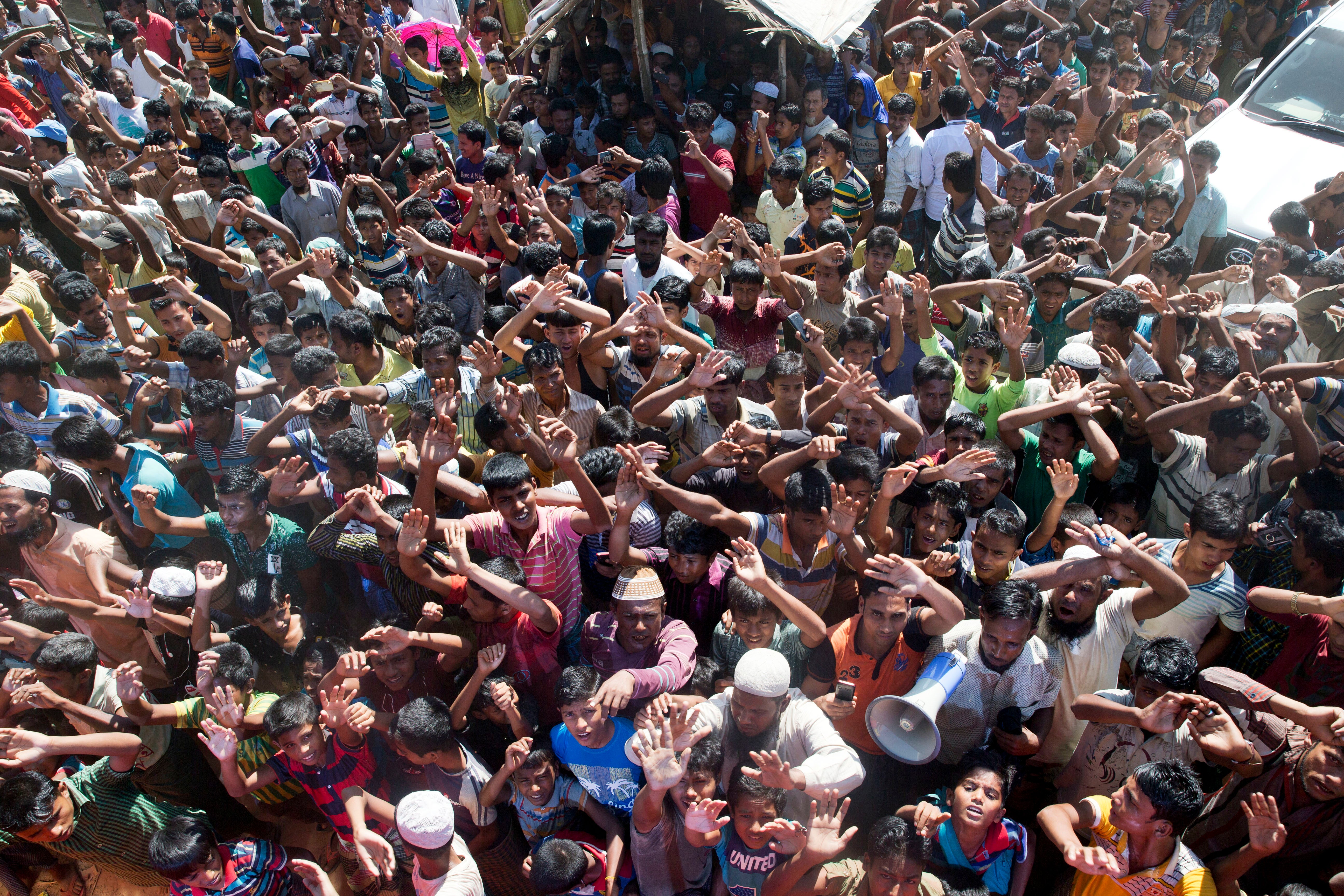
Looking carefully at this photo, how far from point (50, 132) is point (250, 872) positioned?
26.8 ft

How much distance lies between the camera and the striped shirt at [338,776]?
12.0ft

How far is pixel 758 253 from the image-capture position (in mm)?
5672

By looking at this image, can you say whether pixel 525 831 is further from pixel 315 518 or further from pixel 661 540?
pixel 315 518

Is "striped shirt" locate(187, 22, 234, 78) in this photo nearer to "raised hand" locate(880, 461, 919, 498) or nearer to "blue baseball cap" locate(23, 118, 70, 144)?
"blue baseball cap" locate(23, 118, 70, 144)

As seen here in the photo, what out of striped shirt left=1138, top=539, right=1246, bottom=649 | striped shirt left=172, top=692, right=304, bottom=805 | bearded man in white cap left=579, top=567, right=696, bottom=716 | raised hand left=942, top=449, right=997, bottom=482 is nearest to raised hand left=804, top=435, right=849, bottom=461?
raised hand left=942, top=449, right=997, bottom=482

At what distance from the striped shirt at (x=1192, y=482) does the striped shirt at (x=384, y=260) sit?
608cm

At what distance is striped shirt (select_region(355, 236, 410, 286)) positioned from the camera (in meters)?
7.36

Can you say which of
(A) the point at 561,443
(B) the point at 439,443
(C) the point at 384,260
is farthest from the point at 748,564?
(C) the point at 384,260

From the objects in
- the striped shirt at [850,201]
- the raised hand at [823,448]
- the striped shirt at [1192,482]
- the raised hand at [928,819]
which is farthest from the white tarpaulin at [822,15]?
the raised hand at [928,819]

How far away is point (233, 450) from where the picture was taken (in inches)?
194

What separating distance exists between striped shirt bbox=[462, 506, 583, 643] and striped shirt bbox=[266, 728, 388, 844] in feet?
3.50

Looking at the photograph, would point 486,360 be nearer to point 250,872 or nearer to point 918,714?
point 250,872

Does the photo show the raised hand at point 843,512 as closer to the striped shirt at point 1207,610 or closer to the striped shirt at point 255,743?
the striped shirt at point 1207,610

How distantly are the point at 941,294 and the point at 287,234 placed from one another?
5548mm
